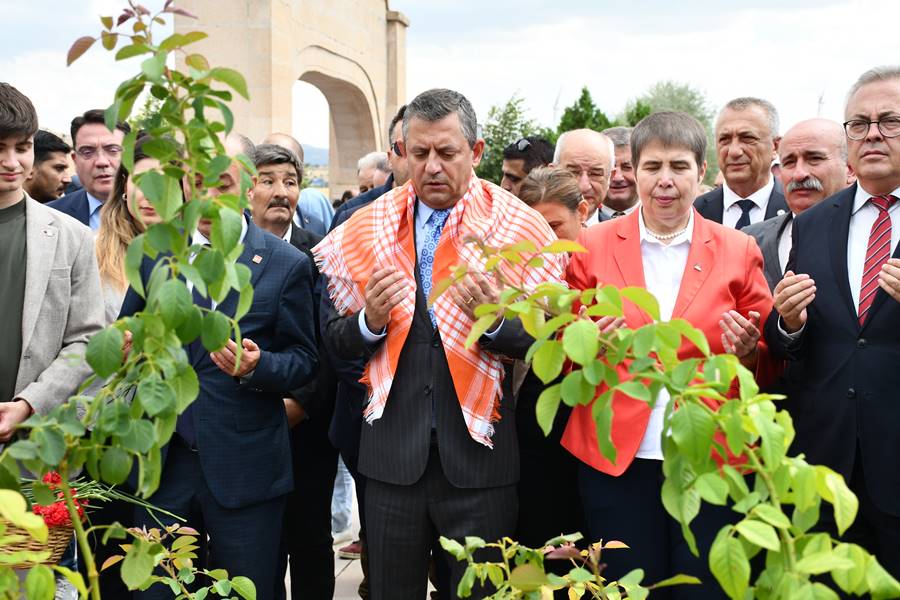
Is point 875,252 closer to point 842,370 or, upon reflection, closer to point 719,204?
point 842,370

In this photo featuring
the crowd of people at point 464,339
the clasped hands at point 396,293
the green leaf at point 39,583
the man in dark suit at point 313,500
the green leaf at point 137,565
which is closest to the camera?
the green leaf at point 39,583

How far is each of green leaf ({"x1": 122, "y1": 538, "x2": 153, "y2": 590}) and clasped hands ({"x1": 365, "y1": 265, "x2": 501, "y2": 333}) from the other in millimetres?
1475

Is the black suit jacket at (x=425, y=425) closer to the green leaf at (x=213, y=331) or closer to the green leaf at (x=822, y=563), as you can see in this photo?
the green leaf at (x=213, y=331)

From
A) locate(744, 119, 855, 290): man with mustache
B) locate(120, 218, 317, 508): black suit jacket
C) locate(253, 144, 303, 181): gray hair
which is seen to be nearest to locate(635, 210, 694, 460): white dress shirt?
locate(744, 119, 855, 290): man with mustache

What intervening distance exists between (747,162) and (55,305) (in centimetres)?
350

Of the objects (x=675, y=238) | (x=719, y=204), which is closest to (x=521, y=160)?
(x=719, y=204)

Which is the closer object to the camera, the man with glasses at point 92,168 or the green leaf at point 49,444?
the green leaf at point 49,444

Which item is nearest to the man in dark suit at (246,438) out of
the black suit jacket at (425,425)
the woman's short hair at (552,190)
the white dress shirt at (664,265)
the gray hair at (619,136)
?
the black suit jacket at (425,425)

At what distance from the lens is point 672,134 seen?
3.50m

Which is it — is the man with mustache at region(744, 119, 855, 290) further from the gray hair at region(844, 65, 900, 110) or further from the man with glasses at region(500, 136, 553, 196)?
the man with glasses at region(500, 136, 553, 196)

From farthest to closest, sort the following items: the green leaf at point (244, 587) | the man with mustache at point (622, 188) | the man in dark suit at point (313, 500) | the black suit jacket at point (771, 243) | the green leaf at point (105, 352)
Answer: the man with mustache at point (622, 188) → the man in dark suit at point (313, 500) → the black suit jacket at point (771, 243) → the green leaf at point (244, 587) → the green leaf at point (105, 352)

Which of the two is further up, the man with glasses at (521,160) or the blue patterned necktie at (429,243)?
the man with glasses at (521,160)

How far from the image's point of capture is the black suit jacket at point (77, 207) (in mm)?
5262

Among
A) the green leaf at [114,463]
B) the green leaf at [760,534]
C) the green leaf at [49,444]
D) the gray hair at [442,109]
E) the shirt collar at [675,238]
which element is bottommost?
the green leaf at [760,534]
